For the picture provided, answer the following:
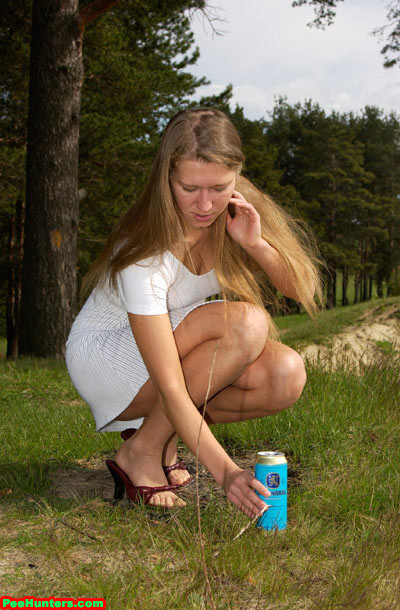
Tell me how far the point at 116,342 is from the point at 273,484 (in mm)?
1029

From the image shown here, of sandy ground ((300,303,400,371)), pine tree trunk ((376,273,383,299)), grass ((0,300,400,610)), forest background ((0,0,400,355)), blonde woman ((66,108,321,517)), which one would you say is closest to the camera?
grass ((0,300,400,610))

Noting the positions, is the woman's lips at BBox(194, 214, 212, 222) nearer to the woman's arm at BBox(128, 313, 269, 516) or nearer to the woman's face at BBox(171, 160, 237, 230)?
the woman's face at BBox(171, 160, 237, 230)

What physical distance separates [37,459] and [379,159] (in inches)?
1903

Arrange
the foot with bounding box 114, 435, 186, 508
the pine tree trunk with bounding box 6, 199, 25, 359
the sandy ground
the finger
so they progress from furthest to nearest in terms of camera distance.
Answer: the pine tree trunk with bounding box 6, 199, 25, 359
the sandy ground
the foot with bounding box 114, 435, 186, 508
the finger

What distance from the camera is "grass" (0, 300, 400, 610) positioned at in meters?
1.87

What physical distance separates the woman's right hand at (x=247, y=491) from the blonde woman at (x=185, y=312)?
9 centimetres

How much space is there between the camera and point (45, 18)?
25.6ft

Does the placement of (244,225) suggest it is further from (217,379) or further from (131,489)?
(131,489)

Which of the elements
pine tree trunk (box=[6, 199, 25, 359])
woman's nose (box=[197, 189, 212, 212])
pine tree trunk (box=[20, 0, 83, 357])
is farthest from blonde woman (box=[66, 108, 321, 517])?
pine tree trunk (box=[6, 199, 25, 359])

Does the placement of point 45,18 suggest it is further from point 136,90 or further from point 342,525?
point 342,525

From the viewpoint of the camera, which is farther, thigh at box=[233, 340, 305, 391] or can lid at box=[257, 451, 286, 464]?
thigh at box=[233, 340, 305, 391]

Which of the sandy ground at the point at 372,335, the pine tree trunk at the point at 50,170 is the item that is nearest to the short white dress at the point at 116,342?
the pine tree trunk at the point at 50,170

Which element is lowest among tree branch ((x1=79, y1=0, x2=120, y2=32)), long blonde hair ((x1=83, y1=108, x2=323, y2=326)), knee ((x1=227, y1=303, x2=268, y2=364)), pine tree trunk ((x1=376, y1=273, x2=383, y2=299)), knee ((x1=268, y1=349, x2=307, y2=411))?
pine tree trunk ((x1=376, y1=273, x2=383, y2=299))

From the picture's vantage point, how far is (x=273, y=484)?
2.18 metres
